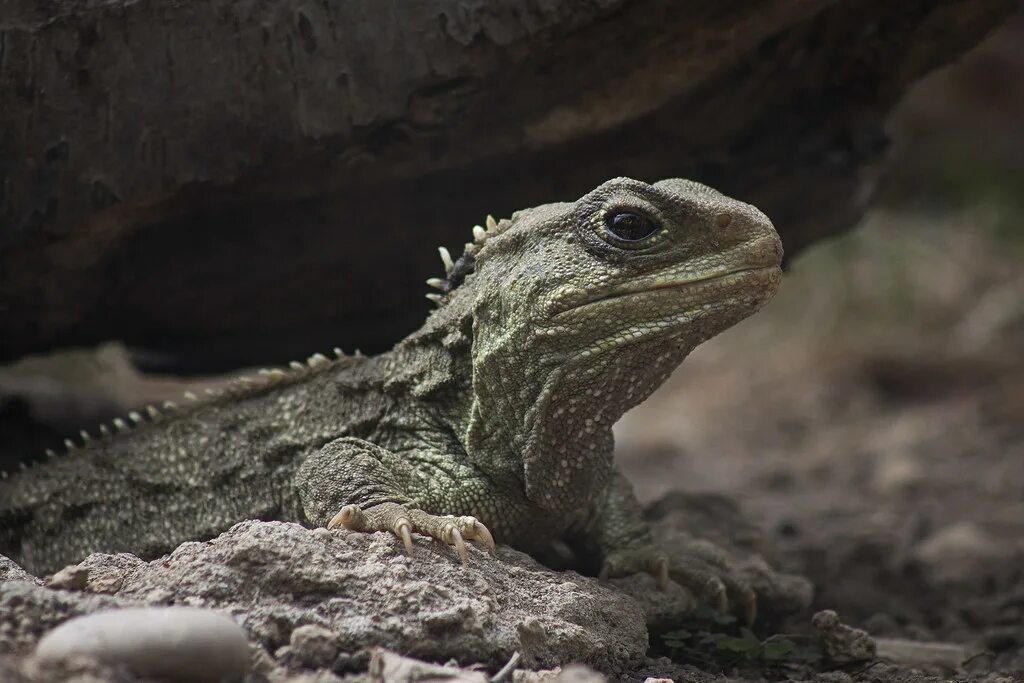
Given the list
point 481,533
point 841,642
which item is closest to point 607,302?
point 481,533

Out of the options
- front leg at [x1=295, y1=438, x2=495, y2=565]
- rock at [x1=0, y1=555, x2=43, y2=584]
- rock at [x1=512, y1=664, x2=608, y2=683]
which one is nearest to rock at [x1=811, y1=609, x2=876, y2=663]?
rock at [x1=512, y1=664, x2=608, y2=683]

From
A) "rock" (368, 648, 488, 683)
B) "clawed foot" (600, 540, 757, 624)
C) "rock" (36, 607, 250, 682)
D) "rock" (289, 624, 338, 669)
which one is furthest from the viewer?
"clawed foot" (600, 540, 757, 624)

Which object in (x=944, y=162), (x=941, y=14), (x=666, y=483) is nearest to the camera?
(x=941, y=14)

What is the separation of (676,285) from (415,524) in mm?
1343

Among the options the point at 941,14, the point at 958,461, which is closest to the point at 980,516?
the point at 958,461

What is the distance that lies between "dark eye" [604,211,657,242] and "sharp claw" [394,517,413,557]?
1376mm

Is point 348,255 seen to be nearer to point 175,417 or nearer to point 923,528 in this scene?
point 175,417

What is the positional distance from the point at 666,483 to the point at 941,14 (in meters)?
4.90

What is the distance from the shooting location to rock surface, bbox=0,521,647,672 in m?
3.21

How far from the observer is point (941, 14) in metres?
5.53

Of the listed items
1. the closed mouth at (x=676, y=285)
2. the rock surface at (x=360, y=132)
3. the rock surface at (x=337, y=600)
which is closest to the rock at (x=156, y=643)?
the rock surface at (x=337, y=600)

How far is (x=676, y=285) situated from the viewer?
13.1 ft

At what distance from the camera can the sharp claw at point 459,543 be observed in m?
3.71

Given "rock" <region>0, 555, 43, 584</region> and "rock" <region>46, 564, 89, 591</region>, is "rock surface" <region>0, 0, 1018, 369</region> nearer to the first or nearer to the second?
"rock" <region>0, 555, 43, 584</region>
